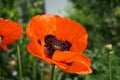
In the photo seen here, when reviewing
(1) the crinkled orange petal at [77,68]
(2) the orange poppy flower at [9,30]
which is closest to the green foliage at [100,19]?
(2) the orange poppy flower at [9,30]

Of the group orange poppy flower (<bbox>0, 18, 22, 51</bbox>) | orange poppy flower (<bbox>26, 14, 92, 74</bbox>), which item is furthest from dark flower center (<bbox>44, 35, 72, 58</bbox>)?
orange poppy flower (<bbox>0, 18, 22, 51</bbox>)

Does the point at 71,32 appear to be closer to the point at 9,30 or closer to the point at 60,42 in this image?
the point at 60,42

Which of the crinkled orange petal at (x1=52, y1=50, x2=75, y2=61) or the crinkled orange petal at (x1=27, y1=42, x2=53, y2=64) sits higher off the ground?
the crinkled orange petal at (x1=27, y1=42, x2=53, y2=64)

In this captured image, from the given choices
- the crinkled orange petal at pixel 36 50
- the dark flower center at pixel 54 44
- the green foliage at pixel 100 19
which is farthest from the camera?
the green foliage at pixel 100 19

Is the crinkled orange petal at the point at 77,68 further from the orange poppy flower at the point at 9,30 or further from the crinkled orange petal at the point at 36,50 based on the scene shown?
the orange poppy flower at the point at 9,30

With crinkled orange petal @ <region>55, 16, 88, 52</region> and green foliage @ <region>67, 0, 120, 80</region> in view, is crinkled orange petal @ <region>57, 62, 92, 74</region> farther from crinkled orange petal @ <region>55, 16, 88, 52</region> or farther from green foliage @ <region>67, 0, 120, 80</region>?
green foliage @ <region>67, 0, 120, 80</region>

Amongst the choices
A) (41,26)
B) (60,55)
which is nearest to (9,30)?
(41,26)
